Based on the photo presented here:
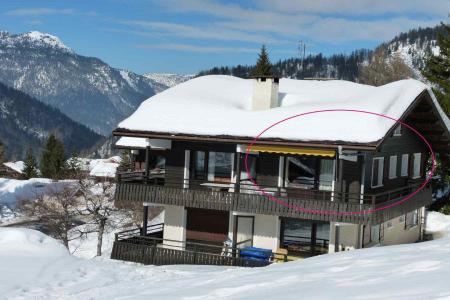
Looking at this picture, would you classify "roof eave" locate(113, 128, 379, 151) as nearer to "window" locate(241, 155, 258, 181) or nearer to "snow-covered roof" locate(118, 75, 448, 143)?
"snow-covered roof" locate(118, 75, 448, 143)

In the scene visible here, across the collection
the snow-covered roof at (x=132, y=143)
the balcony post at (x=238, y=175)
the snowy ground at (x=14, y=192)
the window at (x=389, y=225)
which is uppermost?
the snow-covered roof at (x=132, y=143)

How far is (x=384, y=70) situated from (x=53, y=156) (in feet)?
159

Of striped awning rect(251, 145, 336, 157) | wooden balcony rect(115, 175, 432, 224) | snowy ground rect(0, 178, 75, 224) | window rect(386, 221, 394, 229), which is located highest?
striped awning rect(251, 145, 336, 157)

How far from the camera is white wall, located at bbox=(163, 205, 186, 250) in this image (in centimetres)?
2647

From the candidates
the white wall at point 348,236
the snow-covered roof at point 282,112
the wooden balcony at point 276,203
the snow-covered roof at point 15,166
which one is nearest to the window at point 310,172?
the wooden balcony at point 276,203

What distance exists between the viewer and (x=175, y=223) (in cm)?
2655

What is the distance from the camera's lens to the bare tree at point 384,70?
57.2 metres

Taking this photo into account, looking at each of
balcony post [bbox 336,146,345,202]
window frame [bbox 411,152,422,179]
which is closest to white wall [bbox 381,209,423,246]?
window frame [bbox 411,152,422,179]

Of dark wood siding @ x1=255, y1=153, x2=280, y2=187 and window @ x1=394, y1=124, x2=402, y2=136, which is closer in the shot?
dark wood siding @ x1=255, y1=153, x2=280, y2=187

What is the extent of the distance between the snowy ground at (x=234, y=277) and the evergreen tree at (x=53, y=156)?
6264 cm

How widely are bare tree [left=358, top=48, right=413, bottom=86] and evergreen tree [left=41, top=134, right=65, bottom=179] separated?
4455 cm

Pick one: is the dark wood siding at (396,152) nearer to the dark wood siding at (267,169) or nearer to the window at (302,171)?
the window at (302,171)

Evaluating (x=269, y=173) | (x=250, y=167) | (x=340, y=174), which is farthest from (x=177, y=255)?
(x=340, y=174)

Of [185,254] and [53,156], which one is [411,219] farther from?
[53,156]
